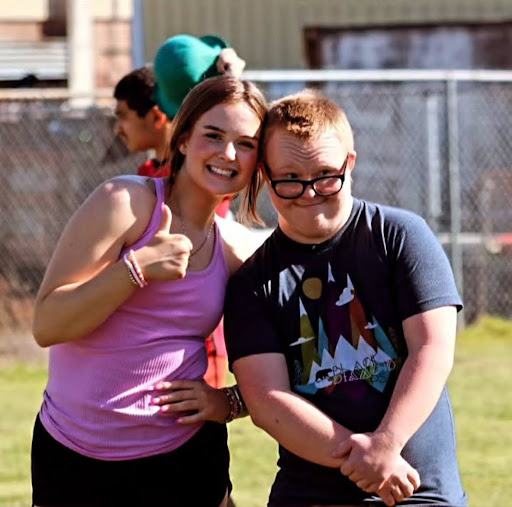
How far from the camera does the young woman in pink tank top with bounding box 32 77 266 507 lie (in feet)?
10.8

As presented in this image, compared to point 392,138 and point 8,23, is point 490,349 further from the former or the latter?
point 8,23

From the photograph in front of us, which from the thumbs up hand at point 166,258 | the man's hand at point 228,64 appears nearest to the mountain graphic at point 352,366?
the thumbs up hand at point 166,258

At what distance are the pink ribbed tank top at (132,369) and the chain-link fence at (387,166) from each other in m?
8.45

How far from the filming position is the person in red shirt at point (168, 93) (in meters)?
4.25

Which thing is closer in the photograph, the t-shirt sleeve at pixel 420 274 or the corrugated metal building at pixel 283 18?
the t-shirt sleeve at pixel 420 274

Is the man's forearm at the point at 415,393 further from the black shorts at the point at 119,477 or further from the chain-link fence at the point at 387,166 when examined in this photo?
the chain-link fence at the point at 387,166

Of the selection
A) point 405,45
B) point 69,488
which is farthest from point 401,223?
point 405,45

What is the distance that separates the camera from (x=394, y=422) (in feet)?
10.1

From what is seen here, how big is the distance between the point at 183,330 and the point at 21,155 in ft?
29.7

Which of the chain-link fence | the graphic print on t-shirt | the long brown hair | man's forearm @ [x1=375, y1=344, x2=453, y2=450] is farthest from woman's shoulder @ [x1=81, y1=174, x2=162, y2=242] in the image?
the chain-link fence

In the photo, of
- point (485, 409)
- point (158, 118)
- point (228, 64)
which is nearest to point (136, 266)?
point (228, 64)

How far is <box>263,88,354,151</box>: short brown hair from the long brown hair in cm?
8

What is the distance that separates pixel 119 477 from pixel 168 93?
167 cm

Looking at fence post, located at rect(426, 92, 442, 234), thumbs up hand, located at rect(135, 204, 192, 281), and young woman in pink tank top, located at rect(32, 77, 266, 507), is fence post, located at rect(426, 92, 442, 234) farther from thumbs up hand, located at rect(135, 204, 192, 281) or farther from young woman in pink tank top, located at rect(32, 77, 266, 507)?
thumbs up hand, located at rect(135, 204, 192, 281)
